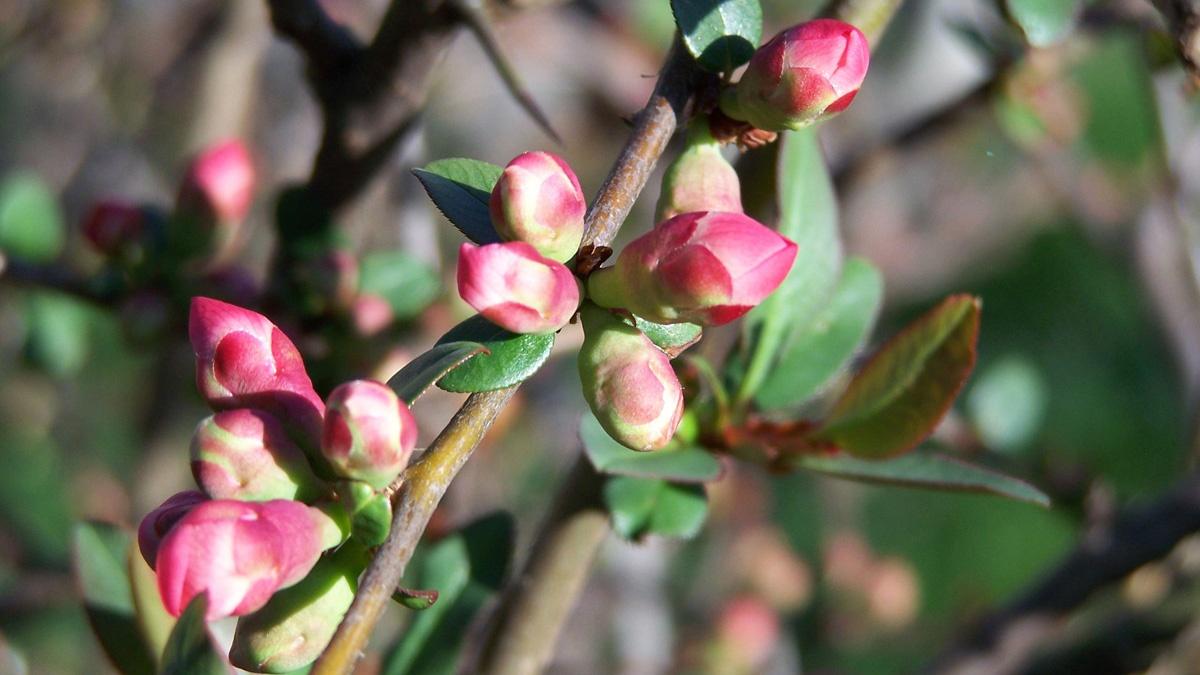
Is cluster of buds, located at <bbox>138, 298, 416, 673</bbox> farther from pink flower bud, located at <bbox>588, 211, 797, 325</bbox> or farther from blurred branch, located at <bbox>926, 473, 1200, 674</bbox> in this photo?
blurred branch, located at <bbox>926, 473, 1200, 674</bbox>

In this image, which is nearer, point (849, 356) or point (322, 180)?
point (849, 356)

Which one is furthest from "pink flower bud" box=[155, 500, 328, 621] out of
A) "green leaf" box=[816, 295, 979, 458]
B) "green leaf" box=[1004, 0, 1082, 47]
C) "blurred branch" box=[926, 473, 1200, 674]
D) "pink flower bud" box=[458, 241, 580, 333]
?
"blurred branch" box=[926, 473, 1200, 674]

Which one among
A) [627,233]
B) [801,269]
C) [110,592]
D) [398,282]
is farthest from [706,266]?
[627,233]

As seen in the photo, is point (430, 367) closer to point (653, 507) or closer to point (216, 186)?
point (653, 507)

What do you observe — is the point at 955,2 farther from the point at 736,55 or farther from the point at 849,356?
the point at 736,55

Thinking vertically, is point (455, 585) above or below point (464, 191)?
below

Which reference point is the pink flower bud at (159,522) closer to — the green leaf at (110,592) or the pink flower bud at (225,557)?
the pink flower bud at (225,557)

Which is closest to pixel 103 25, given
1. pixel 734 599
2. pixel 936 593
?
pixel 734 599
